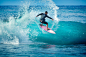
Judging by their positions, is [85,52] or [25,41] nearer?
[85,52]

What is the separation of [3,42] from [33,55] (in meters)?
1.90

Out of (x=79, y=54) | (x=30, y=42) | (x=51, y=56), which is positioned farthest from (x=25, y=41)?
(x=79, y=54)

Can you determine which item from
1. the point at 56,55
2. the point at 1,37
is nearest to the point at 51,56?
the point at 56,55

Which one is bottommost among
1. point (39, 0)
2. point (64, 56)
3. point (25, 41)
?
point (64, 56)

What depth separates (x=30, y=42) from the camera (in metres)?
4.28

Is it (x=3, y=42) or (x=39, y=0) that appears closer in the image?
(x=3, y=42)

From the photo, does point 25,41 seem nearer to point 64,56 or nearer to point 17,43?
point 17,43

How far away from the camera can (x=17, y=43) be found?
418 cm

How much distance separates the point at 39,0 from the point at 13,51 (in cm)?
358

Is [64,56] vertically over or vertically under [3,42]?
under

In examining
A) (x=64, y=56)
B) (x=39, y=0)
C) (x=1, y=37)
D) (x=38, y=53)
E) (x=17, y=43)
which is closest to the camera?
(x=64, y=56)

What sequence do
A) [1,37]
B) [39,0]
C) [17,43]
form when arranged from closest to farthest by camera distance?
[17,43], [1,37], [39,0]

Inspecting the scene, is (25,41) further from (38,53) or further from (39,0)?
(39,0)

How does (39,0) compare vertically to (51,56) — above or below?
above
